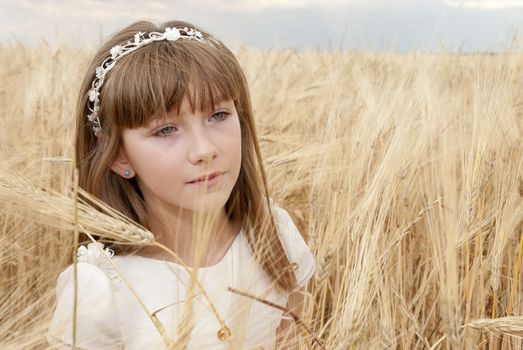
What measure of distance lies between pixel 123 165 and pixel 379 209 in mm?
474

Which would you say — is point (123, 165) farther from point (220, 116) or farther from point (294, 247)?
point (294, 247)

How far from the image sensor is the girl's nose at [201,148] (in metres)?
0.92

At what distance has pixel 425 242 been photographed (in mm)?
1212

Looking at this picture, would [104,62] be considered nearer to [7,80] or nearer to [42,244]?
[42,244]

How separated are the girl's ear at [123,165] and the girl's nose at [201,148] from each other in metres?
0.18

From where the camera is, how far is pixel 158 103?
963 mm

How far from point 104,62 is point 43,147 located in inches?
19.9

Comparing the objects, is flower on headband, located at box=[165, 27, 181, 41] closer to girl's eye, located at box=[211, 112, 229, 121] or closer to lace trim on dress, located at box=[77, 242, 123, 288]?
girl's eye, located at box=[211, 112, 229, 121]

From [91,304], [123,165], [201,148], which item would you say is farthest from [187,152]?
[91,304]

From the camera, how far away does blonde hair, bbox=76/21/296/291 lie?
0.98 metres

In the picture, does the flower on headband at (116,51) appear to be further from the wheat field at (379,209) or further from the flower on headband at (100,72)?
the wheat field at (379,209)

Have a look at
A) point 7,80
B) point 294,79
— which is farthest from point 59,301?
point 7,80

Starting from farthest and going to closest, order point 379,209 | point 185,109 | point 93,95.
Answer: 1. point 93,95
2. point 185,109
3. point 379,209

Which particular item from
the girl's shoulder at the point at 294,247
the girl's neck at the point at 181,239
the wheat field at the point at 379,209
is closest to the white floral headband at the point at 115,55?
the wheat field at the point at 379,209
